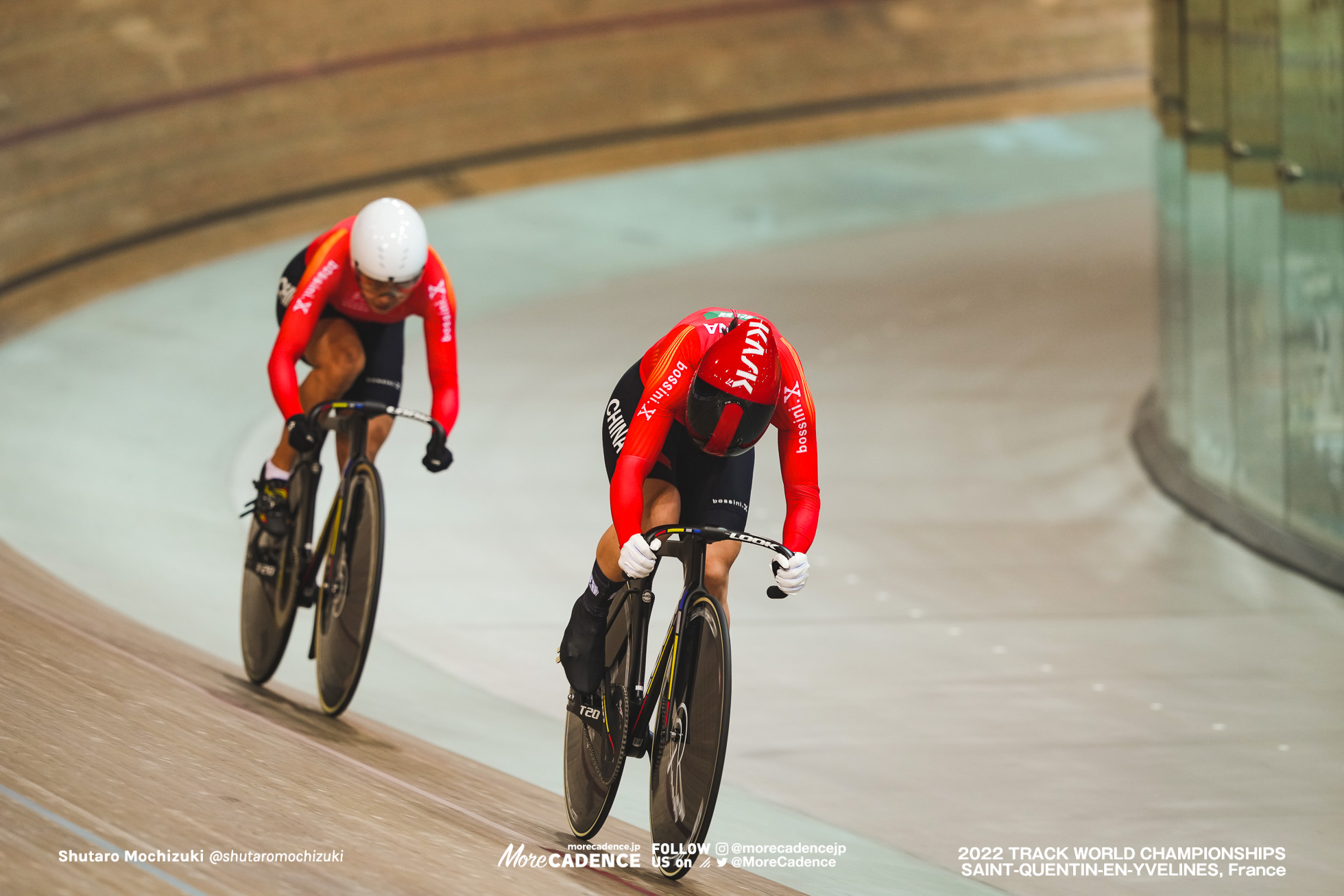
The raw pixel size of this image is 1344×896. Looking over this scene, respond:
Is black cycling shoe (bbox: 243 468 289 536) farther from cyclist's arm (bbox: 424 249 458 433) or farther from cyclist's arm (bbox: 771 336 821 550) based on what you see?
cyclist's arm (bbox: 771 336 821 550)

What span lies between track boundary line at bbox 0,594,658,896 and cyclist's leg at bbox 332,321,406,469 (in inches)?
29.3

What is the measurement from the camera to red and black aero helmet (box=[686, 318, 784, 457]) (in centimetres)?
345

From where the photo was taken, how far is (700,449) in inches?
145

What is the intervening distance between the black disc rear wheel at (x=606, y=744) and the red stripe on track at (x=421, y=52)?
8.64 m

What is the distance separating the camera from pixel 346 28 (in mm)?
13445

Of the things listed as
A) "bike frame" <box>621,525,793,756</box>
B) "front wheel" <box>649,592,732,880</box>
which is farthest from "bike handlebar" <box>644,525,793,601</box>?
"front wheel" <box>649,592,732,880</box>

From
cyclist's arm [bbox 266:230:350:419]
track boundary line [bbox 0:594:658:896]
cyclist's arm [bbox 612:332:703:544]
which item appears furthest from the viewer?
cyclist's arm [bbox 266:230:350:419]

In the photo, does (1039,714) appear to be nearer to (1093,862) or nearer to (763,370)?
(1093,862)

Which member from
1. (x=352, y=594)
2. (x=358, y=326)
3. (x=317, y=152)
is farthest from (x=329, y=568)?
(x=317, y=152)

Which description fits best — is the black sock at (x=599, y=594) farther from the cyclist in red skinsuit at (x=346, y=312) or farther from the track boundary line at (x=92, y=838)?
the track boundary line at (x=92, y=838)

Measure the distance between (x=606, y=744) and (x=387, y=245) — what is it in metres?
1.46

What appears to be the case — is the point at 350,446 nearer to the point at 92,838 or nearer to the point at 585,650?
the point at 585,650

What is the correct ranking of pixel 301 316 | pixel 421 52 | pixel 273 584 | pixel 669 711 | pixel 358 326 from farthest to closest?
pixel 421 52
pixel 273 584
pixel 358 326
pixel 301 316
pixel 669 711

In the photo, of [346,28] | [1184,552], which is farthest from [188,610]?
[346,28]
